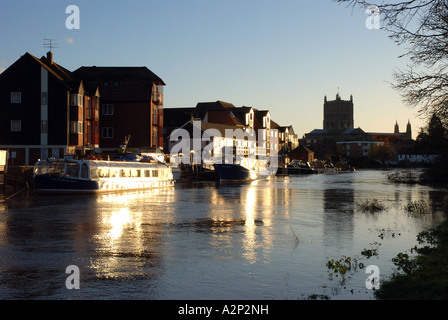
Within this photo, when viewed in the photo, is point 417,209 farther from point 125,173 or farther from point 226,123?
point 226,123

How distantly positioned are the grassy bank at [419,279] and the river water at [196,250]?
49 cm

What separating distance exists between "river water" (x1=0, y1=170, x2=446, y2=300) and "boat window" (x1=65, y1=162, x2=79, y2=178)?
13.5m

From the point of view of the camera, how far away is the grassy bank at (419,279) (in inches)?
410

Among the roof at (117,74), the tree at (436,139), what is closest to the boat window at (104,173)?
the tree at (436,139)

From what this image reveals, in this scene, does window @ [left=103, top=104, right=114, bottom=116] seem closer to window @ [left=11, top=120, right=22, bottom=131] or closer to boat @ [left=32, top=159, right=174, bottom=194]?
window @ [left=11, top=120, right=22, bottom=131]

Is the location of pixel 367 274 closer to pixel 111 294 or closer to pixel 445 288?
pixel 445 288

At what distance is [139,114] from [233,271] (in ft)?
219

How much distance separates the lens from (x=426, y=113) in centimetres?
1705

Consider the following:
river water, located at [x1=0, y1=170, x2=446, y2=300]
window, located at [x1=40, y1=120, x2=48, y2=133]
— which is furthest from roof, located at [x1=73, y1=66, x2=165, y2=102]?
river water, located at [x1=0, y1=170, x2=446, y2=300]

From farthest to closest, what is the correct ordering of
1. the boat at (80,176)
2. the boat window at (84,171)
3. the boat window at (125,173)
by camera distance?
the boat window at (125,173)
the boat window at (84,171)
the boat at (80,176)

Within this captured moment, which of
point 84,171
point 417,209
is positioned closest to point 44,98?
point 84,171

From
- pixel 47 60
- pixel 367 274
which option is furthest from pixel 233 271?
pixel 47 60

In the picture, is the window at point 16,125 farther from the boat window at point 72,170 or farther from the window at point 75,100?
the boat window at point 72,170

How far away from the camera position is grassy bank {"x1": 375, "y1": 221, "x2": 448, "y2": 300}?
10414 mm
